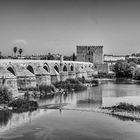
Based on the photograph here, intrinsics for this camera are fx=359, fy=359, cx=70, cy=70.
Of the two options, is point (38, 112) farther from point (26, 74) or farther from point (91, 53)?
point (91, 53)

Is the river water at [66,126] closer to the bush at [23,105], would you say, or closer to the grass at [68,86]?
the bush at [23,105]

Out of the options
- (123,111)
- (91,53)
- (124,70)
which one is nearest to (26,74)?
(123,111)

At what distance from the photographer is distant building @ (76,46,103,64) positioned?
164 ft

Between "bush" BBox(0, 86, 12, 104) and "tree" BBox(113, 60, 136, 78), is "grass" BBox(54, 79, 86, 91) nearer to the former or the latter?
"bush" BBox(0, 86, 12, 104)

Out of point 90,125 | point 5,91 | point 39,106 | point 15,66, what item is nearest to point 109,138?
point 90,125

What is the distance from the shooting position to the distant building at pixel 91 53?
49844 millimetres

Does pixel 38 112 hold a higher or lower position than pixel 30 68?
lower

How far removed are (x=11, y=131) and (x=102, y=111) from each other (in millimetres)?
4888

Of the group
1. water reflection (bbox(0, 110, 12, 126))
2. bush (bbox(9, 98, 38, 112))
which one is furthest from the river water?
bush (bbox(9, 98, 38, 112))

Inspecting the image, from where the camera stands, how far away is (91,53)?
50156 millimetres

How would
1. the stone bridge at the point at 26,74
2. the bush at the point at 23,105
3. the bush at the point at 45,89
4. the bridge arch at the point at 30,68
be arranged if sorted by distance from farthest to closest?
1. the bridge arch at the point at 30,68
2. the bush at the point at 45,89
3. the stone bridge at the point at 26,74
4. the bush at the point at 23,105

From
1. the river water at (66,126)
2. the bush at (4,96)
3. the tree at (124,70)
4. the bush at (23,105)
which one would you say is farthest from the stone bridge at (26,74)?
the tree at (124,70)

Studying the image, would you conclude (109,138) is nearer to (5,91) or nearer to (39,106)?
(39,106)

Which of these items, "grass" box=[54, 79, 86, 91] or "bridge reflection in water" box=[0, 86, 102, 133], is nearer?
"bridge reflection in water" box=[0, 86, 102, 133]
